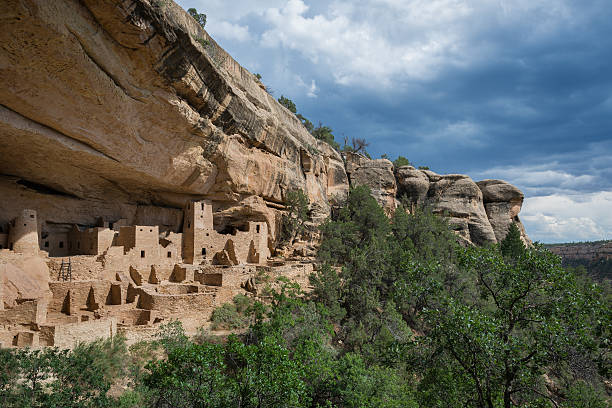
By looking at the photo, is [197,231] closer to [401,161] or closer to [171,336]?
[171,336]

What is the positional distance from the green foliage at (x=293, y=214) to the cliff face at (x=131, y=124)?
0.67 m

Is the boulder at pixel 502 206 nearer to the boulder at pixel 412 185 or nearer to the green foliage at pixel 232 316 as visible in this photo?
the boulder at pixel 412 185

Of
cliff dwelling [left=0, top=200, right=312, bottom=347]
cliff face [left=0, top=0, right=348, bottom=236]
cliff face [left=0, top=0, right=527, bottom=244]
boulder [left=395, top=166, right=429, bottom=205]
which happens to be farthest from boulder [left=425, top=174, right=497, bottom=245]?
cliff dwelling [left=0, top=200, right=312, bottom=347]

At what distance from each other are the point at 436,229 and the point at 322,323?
2127cm

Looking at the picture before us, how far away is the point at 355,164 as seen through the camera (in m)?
41.1

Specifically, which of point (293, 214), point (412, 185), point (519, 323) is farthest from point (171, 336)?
point (412, 185)

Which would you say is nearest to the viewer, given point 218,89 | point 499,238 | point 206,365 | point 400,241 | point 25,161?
point 206,365

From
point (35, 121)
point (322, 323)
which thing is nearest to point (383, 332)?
point (322, 323)

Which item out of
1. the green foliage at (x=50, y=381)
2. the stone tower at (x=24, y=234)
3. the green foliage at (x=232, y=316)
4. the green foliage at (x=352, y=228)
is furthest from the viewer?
the green foliage at (x=352, y=228)

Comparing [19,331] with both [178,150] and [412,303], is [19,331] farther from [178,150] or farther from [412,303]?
[412,303]

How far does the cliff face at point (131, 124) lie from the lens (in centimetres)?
1109

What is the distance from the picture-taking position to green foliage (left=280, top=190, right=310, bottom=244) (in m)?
25.8

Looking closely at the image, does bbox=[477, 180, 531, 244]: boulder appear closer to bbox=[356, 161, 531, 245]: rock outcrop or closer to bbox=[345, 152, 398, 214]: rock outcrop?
bbox=[356, 161, 531, 245]: rock outcrop

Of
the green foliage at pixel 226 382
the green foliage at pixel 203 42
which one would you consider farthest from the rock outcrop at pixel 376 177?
the green foliage at pixel 226 382
